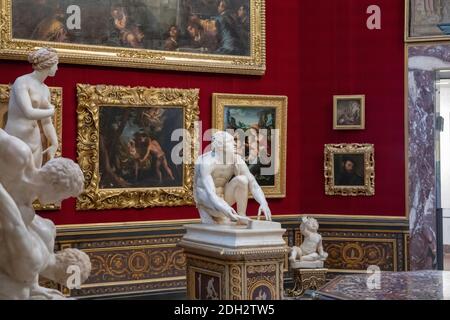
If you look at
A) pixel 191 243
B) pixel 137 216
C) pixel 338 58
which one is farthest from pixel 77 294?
pixel 338 58

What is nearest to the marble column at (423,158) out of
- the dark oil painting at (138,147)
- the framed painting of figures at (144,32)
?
the framed painting of figures at (144,32)

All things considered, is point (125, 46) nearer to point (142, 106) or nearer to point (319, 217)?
point (142, 106)

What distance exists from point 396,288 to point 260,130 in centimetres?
615

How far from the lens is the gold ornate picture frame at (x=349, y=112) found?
42.2 ft

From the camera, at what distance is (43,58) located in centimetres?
895

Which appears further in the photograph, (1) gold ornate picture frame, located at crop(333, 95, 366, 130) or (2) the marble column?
(1) gold ornate picture frame, located at crop(333, 95, 366, 130)

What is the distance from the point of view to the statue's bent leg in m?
9.22

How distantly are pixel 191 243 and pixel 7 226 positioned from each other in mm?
5611

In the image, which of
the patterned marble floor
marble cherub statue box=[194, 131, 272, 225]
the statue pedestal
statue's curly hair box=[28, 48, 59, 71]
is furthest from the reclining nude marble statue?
statue's curly hair box=[28, 48, 59, 71]

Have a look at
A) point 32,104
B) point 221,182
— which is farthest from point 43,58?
point 221,182

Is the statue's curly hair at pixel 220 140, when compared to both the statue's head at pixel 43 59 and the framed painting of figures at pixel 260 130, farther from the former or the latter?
the framed painting of figures at pixel 260 130

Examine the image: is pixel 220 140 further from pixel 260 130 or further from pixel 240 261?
pixel 260 130

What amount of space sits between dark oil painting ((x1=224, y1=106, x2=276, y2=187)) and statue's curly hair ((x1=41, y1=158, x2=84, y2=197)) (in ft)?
28.1

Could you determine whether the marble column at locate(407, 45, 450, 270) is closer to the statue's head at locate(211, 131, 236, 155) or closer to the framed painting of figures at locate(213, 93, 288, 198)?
the framed painting of figures at locate(213, 93, 288, 198)
